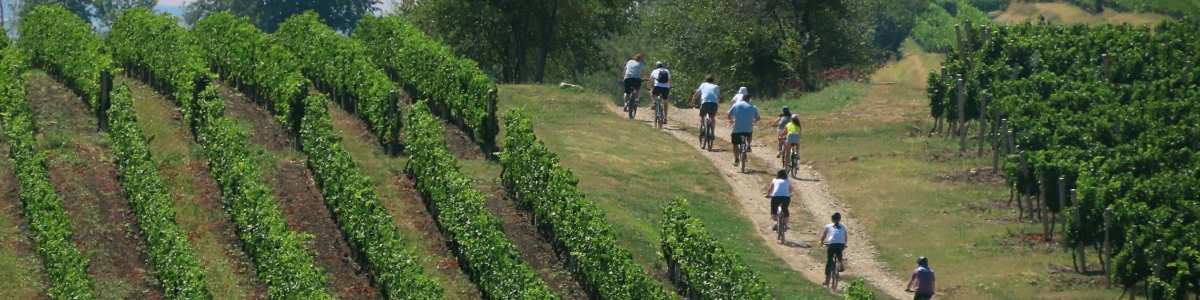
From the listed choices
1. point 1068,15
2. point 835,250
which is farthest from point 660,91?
point 1068,15

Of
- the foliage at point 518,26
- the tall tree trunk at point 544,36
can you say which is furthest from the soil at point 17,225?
the foliage at point 518,26

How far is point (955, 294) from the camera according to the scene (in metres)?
35.2

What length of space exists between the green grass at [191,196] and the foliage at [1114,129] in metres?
14.4

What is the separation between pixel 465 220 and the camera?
115ft

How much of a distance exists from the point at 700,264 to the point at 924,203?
8910mm

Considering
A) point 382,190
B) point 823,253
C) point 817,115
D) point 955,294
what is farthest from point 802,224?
point 817,115

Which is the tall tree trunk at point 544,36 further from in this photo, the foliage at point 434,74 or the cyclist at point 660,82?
the cyclist at point 660,82

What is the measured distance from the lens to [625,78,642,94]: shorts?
156 ft

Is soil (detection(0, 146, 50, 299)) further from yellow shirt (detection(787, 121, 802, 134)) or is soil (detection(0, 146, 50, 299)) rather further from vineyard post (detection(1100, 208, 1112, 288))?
vineyard post (detection(1100, 208, 1112, 288))

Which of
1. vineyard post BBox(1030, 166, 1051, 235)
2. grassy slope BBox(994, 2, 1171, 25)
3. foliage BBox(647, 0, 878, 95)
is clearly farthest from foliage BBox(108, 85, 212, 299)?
grassy slope BBox(994, 2, 1171, 25)

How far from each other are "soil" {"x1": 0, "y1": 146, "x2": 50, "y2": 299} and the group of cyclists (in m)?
12.7

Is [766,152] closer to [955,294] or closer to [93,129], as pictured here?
[955,294]

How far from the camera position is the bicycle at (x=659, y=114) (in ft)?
155

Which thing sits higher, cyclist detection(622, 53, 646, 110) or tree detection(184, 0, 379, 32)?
cyclist detection(622, 53, 646, 110)
